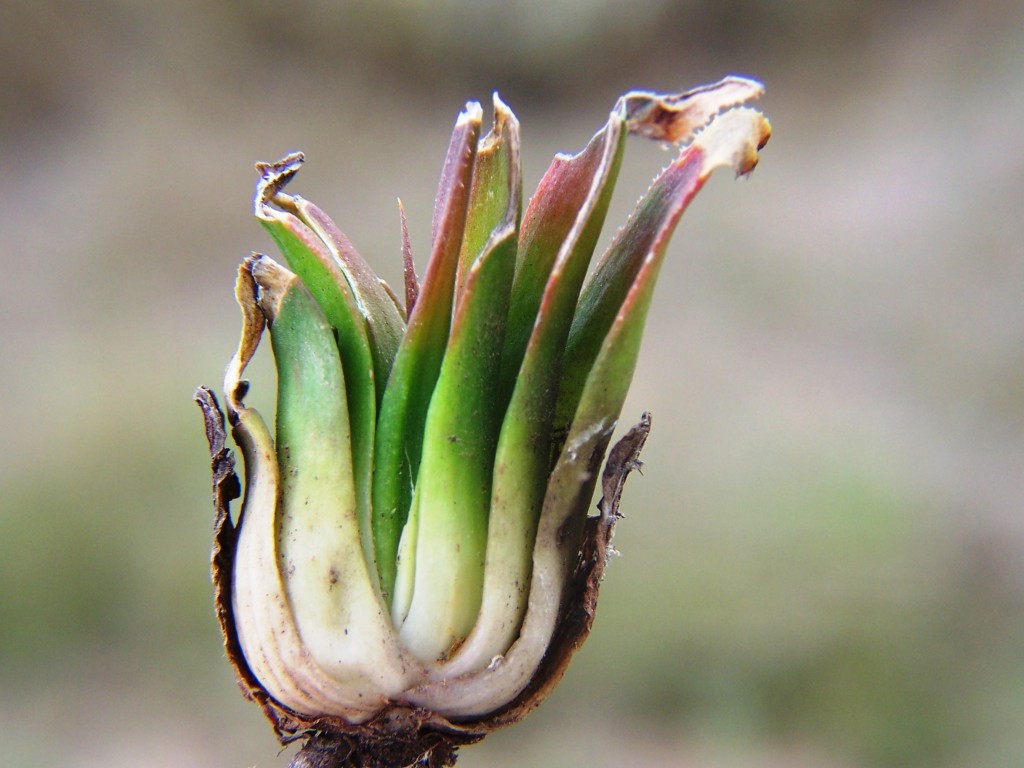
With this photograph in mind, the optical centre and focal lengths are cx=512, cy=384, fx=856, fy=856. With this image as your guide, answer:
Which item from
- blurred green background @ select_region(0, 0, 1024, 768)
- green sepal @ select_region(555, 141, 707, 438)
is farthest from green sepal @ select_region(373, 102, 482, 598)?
blurred green background @ select_region(0, 0, 1024, 768)

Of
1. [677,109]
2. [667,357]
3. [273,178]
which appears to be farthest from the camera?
[667,357]

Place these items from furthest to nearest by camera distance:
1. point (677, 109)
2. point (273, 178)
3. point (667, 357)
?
point (667, 357) < point (273, 178) < point (677, 109)

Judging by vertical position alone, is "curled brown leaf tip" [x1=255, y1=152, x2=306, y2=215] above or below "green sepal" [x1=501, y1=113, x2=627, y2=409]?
above

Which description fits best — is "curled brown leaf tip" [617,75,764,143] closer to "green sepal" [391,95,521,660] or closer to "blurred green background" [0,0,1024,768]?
"green sepal" [391,95,521,660]

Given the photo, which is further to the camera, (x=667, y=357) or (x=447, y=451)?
(x=667, y=357)

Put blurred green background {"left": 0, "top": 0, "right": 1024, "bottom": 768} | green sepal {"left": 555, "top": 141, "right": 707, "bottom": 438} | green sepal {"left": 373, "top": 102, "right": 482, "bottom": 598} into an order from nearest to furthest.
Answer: green sepal {"left": 555, "top": 141, "right": 707, "bottom": 438} → green sepal {"left": 373, "top": 102, "right": 482, "bottom": 598} → blurred green background {"left": 0, "top": 0, "right": 1024, "bottom": 768}

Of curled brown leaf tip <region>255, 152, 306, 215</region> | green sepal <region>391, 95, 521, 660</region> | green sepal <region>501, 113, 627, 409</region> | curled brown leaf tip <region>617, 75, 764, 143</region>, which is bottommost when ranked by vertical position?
green sepal <region>391, 95, 521, 660</region>

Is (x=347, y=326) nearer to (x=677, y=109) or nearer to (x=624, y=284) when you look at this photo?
(x=624, y=284)

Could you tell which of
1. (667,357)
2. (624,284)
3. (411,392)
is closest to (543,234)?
(624,284)
